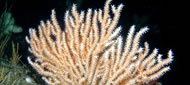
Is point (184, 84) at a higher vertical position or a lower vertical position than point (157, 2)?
lower

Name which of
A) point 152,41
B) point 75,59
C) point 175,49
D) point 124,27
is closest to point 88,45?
point 75,59

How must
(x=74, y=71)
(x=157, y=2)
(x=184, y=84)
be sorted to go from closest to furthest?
(x=74, y=71), (x=184, y=84), (x=157, y=2)

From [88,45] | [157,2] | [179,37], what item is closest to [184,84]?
[179,37]

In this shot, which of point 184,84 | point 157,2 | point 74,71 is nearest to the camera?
point 74,71

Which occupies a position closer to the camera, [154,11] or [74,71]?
[74,71]

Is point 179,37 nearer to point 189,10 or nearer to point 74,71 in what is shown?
point 189,10

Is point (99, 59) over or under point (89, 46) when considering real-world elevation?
under

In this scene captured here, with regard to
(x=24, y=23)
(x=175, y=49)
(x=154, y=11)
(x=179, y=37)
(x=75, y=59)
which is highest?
(x=154, y=11)
